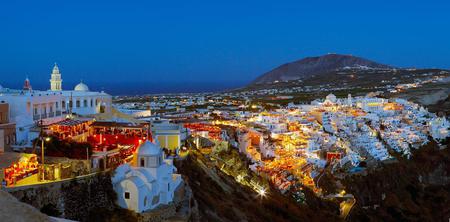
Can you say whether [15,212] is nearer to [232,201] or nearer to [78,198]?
[78,198]

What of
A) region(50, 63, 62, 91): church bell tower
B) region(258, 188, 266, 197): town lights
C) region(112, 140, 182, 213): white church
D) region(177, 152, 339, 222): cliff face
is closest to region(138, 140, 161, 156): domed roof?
region(112, 140, 182, 213): white church

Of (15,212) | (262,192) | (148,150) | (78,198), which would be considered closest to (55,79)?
(262,192)

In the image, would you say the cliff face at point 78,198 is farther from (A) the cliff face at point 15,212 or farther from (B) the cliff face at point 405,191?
(B) the cliff face at point 405,191

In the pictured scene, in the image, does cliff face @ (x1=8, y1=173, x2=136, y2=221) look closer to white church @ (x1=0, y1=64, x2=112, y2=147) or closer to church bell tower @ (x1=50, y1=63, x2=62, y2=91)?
white church @ (x1=0, y1=64, x2=112, y2=147)

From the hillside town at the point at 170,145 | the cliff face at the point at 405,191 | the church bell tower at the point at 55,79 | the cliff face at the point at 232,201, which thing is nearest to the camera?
the hillside town at the point at 170,145

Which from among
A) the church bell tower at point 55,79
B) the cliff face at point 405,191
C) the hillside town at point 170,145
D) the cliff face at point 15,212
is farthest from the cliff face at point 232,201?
the church bell tower at point 55,79
